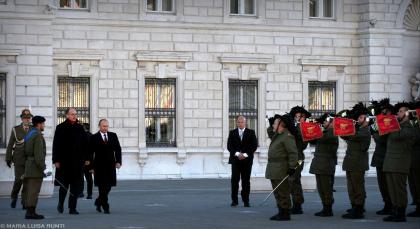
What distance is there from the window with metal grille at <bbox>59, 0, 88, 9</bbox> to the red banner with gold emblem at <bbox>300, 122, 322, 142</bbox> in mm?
14989

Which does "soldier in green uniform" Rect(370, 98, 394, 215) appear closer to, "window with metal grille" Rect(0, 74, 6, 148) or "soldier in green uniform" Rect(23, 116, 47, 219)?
"soldier in green uniform" Rect(23, 116, 47, 219)

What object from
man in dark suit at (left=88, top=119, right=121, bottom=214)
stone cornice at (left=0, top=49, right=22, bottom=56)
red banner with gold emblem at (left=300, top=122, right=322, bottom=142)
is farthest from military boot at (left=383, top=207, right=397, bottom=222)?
stone cornice at (left=0, top=49, right=22, bottom=56)

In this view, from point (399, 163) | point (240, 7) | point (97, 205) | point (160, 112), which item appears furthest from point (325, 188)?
point (240, 7)

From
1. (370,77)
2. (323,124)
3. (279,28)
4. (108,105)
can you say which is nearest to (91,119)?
(108,105)

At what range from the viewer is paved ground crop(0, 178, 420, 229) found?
20.3 meters

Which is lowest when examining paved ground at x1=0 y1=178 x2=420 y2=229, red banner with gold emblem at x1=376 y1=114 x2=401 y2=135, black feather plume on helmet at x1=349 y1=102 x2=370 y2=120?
paved ground at x1=0 y1=178 x2=420 y2=229

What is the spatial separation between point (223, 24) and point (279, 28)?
6.12 ft

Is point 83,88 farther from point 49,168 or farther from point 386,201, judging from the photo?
point 386,201

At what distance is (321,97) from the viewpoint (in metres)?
39.3

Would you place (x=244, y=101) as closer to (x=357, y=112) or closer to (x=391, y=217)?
(x=357, y=112)

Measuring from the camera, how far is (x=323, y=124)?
74.1ft

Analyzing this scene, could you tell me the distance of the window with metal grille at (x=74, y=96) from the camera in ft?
118

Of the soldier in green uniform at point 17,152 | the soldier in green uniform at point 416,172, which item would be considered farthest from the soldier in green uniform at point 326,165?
the soldier in green uniform at point 17,152

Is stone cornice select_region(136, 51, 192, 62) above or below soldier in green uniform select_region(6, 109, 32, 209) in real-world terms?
above
